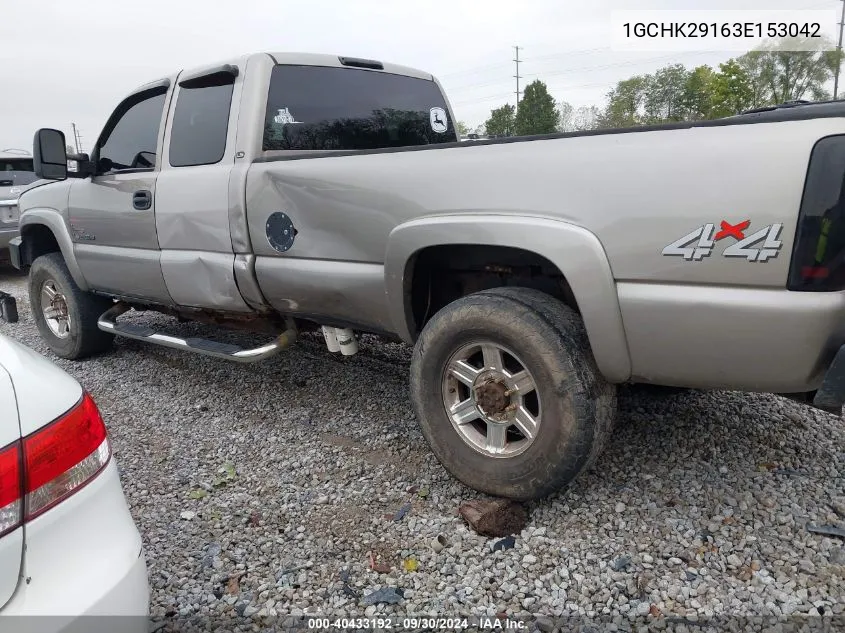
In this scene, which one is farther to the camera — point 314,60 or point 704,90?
point 704,90

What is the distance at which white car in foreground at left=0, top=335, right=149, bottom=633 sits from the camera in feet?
4.39

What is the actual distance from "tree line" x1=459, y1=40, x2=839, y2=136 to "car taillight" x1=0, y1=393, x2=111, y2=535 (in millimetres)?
40883

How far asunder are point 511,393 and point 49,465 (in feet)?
5.41

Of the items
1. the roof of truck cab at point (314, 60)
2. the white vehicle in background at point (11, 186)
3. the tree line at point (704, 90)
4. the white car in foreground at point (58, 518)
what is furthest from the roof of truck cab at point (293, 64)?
the tree line at point (704, 90)

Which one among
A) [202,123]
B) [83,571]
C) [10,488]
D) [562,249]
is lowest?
[83,571]

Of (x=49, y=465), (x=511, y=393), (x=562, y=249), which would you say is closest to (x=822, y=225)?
(x=562, y=249)

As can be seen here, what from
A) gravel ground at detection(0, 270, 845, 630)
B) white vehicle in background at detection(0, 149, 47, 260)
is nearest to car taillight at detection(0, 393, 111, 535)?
gravel ground at detection(0, 270, 845, 630)

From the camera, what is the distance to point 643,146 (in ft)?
6.86

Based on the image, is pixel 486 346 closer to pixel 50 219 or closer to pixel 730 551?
pixel 730 551

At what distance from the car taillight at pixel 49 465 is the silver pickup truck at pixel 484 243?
143cm

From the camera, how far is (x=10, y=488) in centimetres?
135

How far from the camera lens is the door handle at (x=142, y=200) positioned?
3.92 meters

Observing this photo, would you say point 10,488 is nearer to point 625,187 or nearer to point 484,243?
point 484,243

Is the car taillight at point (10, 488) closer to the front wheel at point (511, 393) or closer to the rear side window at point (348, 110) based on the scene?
the front wheel at point (511, 393)
